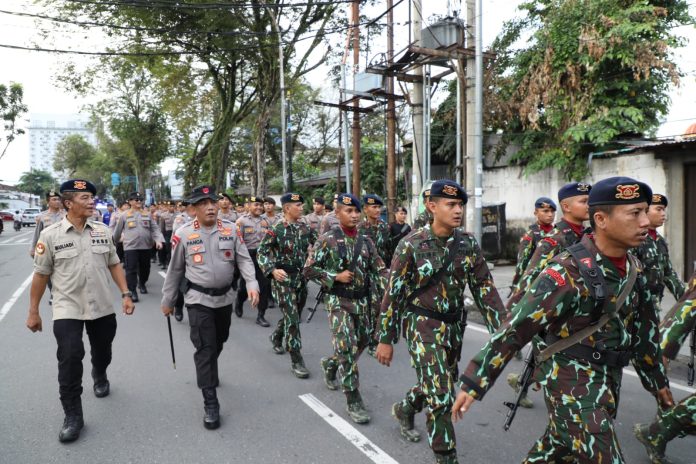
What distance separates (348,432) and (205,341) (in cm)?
135

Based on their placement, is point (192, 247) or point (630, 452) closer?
point (630, 452)

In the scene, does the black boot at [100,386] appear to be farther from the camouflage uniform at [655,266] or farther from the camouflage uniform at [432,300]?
the camouflage uniform at [655,266]

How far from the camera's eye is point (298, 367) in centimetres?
508

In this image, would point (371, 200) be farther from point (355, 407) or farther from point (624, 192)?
point (624, 192)

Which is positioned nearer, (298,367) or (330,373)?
(330,373)

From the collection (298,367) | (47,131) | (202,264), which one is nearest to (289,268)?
(298,367)

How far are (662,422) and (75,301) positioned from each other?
4.19m

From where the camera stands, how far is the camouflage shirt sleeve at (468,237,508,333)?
3262 mm

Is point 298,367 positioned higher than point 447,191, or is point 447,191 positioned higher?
point 447,191

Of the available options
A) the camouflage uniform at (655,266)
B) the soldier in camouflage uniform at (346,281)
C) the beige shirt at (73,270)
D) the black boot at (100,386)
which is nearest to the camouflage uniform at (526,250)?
the camouflage uniform at (655,266)

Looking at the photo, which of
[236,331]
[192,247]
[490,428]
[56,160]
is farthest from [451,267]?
[56,160]

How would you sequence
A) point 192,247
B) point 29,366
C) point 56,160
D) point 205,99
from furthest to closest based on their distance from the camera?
point 56,160
point 205,99
point 29,366
point 192,247

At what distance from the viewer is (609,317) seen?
221 cm

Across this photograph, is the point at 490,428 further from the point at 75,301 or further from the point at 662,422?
the point at 75,301
